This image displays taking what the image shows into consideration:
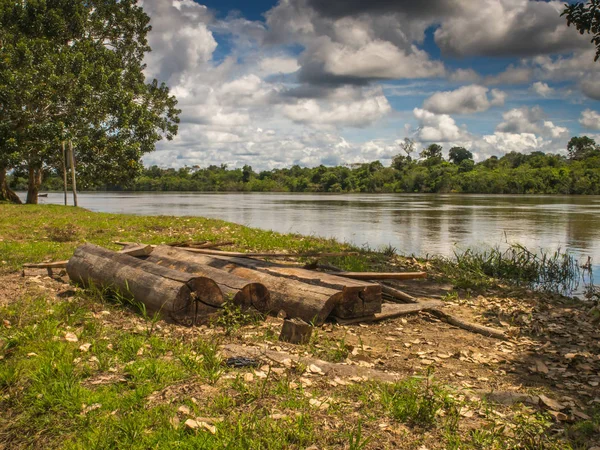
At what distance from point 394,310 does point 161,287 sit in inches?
139

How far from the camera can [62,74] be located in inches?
1064

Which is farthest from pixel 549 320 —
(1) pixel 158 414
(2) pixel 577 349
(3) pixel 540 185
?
(3) pixel 540 185

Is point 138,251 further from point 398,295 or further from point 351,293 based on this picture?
point 398,295

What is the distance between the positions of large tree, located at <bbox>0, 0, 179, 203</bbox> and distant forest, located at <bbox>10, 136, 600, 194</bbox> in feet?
156

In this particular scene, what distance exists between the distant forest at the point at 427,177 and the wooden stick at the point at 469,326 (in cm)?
7784

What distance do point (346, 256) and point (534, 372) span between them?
6862 mm

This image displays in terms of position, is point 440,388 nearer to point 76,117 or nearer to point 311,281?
point 311,281

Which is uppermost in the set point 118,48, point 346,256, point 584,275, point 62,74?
point 118,48

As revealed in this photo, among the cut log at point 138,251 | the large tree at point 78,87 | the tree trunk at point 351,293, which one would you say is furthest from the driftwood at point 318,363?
the large tree at point 78,87

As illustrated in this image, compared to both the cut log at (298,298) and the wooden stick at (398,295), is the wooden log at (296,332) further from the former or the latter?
the wooden stick at (398,295)

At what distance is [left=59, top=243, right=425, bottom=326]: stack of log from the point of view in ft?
20.1

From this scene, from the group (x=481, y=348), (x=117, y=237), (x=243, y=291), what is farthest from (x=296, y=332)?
(x=117, y=237)

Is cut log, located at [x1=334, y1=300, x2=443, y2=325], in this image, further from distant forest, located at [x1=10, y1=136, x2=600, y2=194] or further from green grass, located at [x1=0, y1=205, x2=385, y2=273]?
distant forest, located at [x1=10, y1=136, x2=600, y2=194]

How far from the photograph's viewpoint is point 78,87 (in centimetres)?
2688
